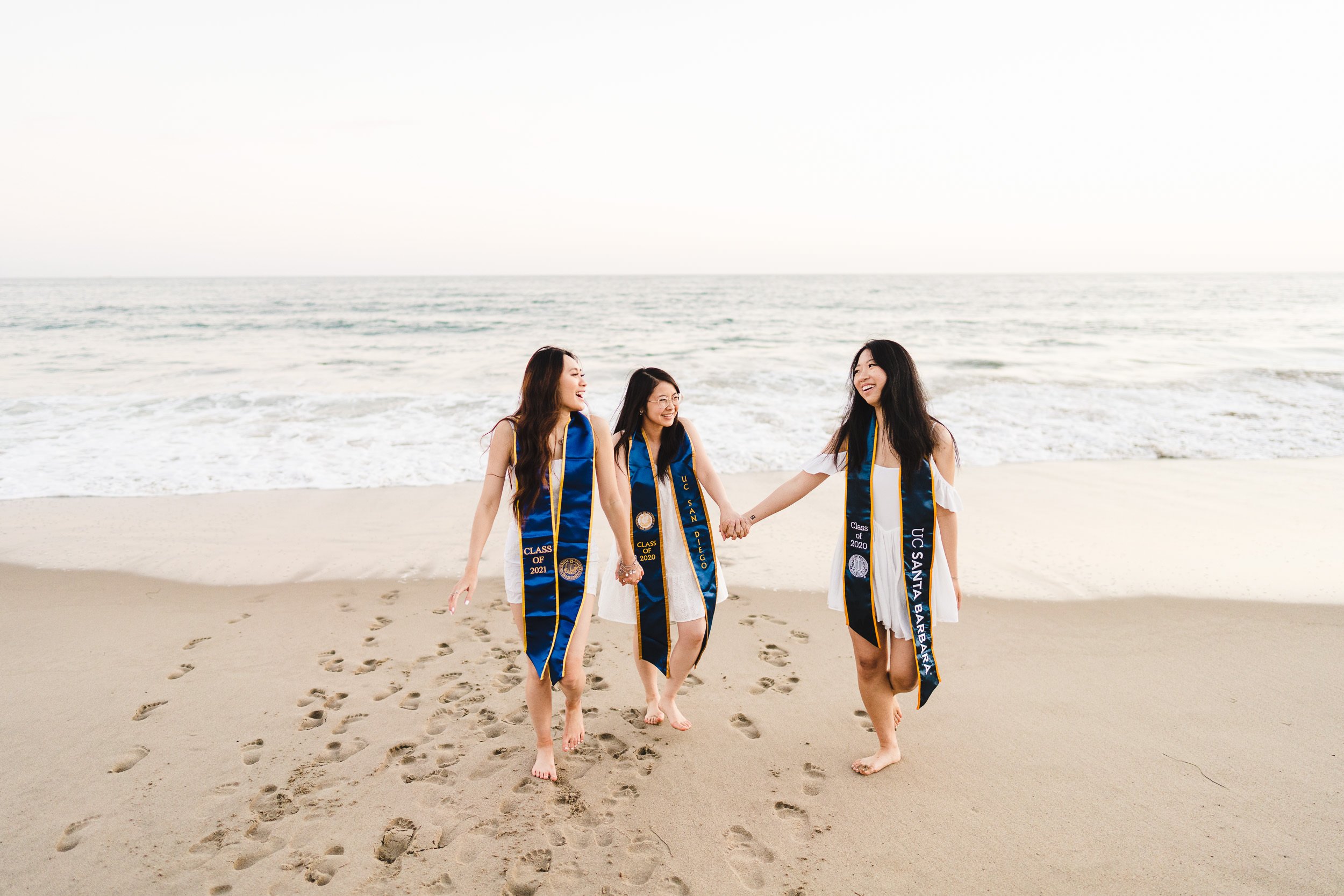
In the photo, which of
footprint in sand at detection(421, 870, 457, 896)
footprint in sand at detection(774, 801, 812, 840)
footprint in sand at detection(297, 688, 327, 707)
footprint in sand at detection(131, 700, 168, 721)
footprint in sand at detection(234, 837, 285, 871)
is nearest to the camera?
footprint in sand at detection(421, 870, 457, 896)

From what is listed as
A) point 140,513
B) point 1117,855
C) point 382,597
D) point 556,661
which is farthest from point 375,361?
point 1117,855

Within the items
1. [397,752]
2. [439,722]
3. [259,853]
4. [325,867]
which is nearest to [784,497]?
[439,722]

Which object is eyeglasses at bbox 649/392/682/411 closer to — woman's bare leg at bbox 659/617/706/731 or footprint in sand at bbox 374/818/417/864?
woman's bare leg at bbox 659/617/706/731

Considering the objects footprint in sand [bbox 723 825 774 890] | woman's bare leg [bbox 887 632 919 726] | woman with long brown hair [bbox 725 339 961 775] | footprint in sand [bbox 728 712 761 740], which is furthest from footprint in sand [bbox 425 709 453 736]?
woman's bare leg [bbox 887 632 919 726]

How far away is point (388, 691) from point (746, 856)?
7.14 ft

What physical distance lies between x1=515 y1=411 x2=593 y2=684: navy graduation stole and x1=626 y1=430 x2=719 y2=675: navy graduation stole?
410 mm

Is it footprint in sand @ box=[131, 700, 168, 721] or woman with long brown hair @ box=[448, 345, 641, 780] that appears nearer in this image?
woman with long brown hair @ box=[448, 345, 641, 780]

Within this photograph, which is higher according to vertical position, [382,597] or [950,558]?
[950,558]

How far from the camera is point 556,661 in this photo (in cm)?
309

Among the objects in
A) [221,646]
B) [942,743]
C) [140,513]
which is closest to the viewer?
[942,743]

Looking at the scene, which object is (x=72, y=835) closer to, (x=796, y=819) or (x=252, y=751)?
(x=252, y=751)

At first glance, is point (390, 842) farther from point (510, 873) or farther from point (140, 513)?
point (140, 513)

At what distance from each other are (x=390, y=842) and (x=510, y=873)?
0.53m

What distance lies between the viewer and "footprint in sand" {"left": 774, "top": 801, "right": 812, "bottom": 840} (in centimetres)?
283
